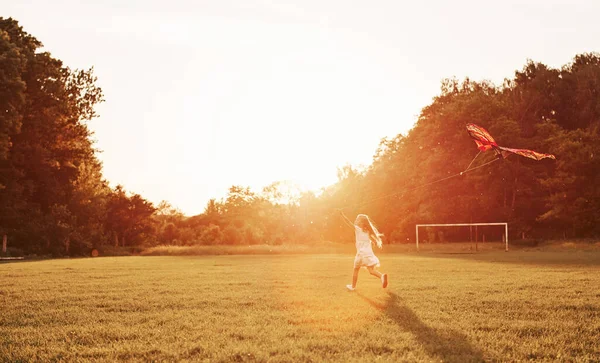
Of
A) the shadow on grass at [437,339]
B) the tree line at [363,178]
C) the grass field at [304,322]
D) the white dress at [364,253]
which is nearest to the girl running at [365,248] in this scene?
the white dress at [364,253]

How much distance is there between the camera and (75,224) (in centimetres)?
A: 4188

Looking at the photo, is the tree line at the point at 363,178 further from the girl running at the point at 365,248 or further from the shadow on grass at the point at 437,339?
the shadow on grass at the point at 437,339

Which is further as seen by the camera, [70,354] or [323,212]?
[323,212]

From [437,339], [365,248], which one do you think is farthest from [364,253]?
[437,339]

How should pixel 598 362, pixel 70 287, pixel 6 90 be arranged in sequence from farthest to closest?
pixel 6 90, pixel 70 287, pixel 598 362

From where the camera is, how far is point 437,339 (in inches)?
256

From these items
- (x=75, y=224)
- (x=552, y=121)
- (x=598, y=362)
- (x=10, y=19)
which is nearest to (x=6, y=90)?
(x=10, y=19)

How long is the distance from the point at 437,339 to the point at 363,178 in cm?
5685

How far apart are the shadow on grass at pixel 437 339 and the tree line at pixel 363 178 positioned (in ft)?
98.7

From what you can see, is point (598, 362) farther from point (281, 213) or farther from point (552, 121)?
point (281, 213)

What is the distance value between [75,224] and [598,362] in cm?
4160

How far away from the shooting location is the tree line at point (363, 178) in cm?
4028

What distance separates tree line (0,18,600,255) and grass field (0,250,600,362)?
27.5m

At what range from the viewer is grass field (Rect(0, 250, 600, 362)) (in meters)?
5.89
